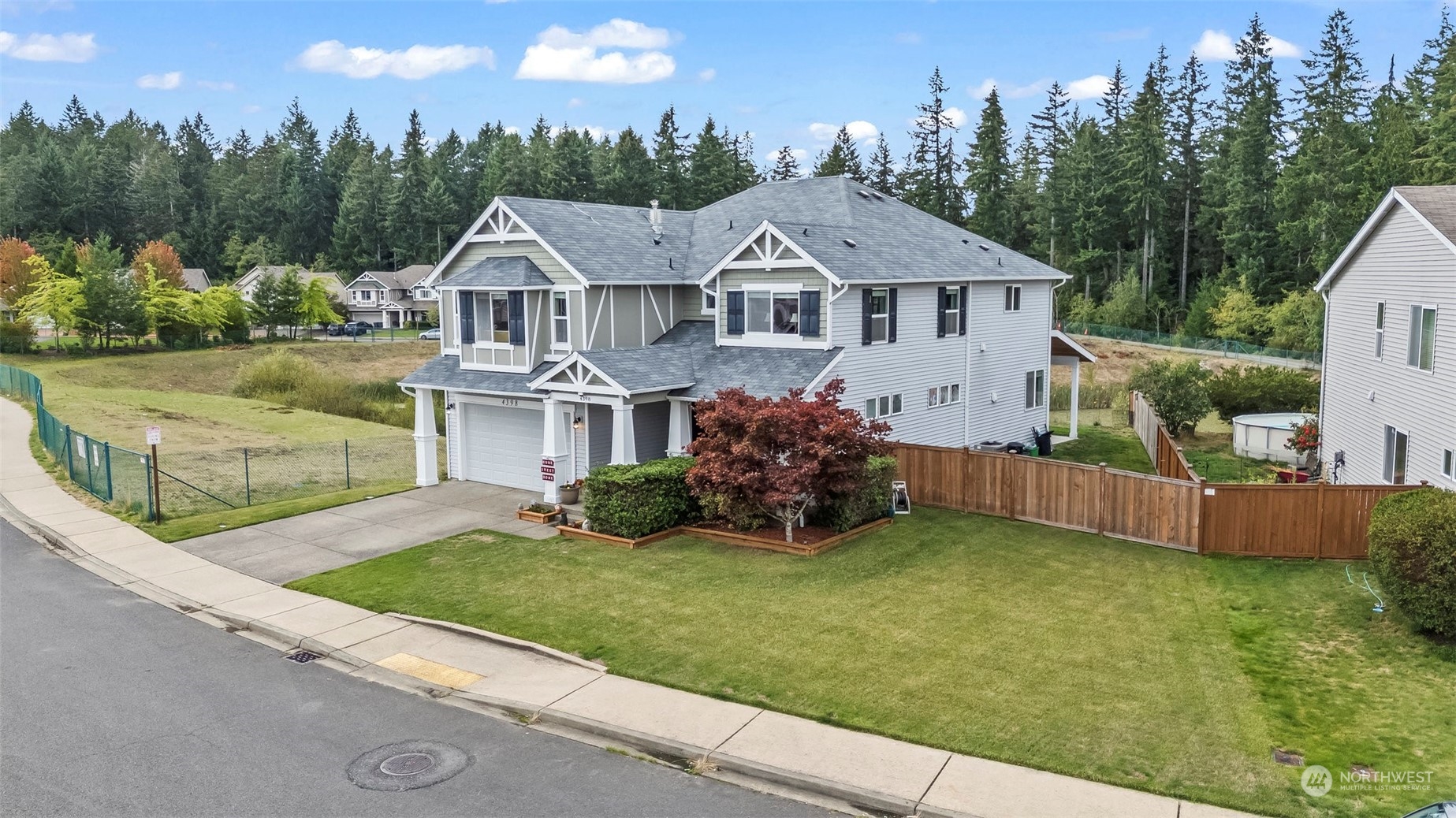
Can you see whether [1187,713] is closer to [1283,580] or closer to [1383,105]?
[1283,580]

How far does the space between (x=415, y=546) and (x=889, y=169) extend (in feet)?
268

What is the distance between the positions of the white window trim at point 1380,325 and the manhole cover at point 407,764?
797 inches

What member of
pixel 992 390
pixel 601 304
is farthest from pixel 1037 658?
pixel 992 390

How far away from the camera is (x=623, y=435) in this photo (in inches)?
869

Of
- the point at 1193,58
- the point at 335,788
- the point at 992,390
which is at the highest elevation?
the point at 1193,58

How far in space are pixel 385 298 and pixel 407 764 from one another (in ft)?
290


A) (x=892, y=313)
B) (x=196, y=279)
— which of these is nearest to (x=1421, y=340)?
(x=892, y=313)

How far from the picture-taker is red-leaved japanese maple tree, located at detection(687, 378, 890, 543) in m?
18.3

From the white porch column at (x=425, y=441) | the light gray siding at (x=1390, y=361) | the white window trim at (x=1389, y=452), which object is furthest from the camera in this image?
the white porch column at (x=425, y=441)

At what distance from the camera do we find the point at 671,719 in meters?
11.3

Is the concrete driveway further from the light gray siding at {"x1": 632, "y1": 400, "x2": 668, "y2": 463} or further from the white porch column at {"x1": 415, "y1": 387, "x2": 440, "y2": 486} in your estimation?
the light gray siding at {"x1": 632, "y1": 400, "x2": 668, "y2": 463}

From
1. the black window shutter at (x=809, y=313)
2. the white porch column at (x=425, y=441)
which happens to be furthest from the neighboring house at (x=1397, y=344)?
the white porch column at (x=425, y=441)

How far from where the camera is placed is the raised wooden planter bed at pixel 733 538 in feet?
60.5

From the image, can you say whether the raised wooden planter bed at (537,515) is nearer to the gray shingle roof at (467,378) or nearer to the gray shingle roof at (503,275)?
the gray shingle roof at (467,378)
